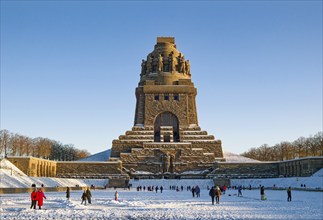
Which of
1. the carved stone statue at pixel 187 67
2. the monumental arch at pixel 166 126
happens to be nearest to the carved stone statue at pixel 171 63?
the monumental arch at pixel 166 126

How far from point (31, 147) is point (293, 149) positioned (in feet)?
171

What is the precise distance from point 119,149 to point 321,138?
37148mm

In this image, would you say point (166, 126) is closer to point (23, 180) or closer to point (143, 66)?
point (143, 66)

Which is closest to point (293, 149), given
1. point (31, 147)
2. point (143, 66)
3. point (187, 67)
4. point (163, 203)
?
point (187, 67)

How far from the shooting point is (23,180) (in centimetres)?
4441

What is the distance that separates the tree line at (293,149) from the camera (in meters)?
76.9

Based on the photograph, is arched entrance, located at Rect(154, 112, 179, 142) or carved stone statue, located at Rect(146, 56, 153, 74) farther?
carved stone statue, located at Rect(146, 56, 153, 74)

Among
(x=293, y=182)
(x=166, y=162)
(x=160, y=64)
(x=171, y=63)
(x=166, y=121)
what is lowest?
(x=293, y=182)

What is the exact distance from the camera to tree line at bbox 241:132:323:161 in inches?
3027

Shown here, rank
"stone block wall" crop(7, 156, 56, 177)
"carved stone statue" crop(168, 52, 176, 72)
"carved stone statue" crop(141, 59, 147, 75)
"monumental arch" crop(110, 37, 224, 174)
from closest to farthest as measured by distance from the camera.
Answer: "stone block wall" crop(7, 156, 56, 177) < "monumental arch" crop(110, 37, 224, 174) < "carved stone statue" crop(168, 52, 176, 72) < "carved stone statue" crop(141, 59, 147, 75)

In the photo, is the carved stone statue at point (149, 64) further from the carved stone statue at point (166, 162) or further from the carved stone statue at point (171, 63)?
the carved stone statue at point (166, 162)

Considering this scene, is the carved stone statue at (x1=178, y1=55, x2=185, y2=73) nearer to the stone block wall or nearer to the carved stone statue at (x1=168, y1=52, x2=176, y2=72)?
the carved stone statue at (x1=168, y1=52, x2=176, y2=72)

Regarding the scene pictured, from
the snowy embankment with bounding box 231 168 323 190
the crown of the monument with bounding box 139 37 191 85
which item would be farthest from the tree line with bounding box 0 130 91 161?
the snowy embankment with bounding box 231 168 323 190

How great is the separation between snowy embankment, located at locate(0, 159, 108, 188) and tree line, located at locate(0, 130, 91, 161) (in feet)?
67.6
